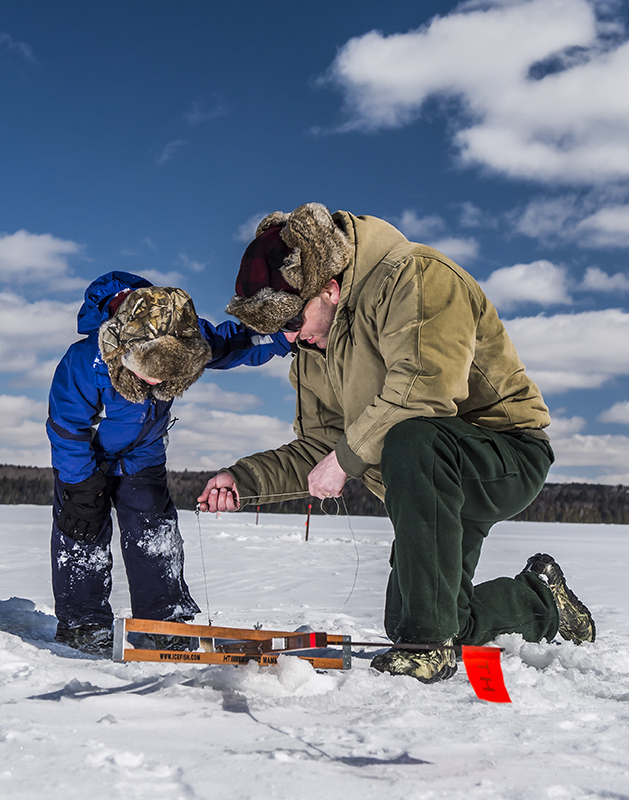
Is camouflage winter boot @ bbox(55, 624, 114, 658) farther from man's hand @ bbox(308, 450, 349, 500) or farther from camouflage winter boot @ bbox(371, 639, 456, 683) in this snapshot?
camouflage winter boot @ bbox(371, 639, 456, 683)

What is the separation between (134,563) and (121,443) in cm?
56

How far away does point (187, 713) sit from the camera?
1.42 metres

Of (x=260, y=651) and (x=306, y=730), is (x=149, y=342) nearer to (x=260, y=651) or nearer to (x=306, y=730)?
(x=260, y=651)

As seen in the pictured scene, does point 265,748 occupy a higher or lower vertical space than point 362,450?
→ lower

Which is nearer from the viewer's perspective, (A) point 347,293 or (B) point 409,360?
(B) point 409,360

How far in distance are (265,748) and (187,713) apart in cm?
30

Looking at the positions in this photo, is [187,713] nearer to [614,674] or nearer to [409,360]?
[409,360]

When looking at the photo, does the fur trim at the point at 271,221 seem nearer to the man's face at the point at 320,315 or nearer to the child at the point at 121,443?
the man's face at the point at 320,315

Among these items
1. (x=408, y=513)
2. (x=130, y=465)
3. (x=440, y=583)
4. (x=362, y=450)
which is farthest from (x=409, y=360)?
(x=130, y=465)

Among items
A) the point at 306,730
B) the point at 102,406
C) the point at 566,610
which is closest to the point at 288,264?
the point at 102,406

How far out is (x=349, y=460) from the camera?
83.2 inches

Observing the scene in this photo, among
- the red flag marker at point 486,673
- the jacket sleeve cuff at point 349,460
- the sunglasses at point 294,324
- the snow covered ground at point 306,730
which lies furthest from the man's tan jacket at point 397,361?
the snow covered ground at point 306,730

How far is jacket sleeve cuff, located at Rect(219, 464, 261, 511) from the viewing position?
2645 mm

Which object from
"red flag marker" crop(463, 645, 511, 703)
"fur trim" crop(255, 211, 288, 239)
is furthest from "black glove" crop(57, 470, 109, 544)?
"red flag marker" crop(463, 645, 511, 703)
